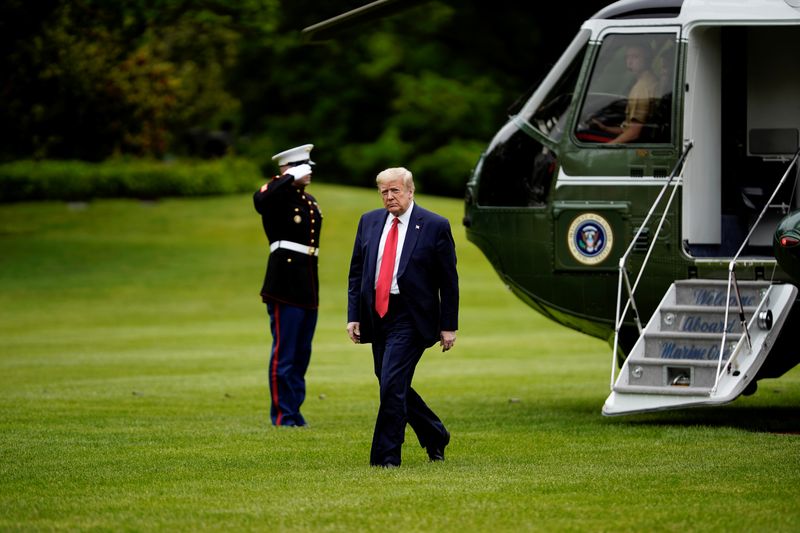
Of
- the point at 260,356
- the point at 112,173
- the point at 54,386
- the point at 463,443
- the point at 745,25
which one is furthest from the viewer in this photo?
the point at 112,173

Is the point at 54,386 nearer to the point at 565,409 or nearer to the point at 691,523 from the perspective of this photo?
the point at 565,409

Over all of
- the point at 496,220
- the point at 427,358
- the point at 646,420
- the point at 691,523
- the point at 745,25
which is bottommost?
the point at 427,358

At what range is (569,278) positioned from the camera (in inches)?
454

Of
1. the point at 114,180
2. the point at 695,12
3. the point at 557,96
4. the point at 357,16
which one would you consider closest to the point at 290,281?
the point at 357,16

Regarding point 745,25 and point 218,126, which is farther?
point 218,126

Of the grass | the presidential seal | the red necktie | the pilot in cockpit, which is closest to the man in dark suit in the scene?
the red necktie

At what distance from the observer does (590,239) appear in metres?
11.4

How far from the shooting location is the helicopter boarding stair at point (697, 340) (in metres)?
10.1

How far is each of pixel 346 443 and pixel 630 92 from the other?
3628 mm

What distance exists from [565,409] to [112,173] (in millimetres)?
25837

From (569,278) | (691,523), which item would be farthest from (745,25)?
(691,523)

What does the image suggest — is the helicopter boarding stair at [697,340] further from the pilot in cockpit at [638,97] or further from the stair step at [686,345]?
the pilot in cockpit at [638,97]

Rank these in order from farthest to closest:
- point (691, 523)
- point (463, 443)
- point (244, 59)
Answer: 1. point (244, 59)
2. point (463, 443)
3. point (691, 523)

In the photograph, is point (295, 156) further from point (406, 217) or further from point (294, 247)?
point (406, 217)
